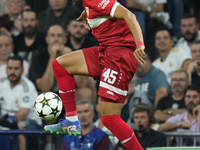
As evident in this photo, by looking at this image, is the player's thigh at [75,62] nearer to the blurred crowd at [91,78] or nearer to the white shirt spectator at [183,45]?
the blurred crowd at [91,78]

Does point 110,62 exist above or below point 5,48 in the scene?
Answer: below

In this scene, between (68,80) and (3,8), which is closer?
(68,80)

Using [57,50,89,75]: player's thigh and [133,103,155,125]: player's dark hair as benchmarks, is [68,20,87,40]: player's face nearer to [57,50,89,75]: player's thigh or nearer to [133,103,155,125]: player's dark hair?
[133,103,155,125]: player's dark hair

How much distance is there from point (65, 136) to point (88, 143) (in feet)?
1.36

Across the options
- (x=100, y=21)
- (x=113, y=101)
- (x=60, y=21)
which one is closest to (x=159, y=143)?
(x=113, y=101)

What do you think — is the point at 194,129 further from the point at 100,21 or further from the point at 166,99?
the point at 100,21

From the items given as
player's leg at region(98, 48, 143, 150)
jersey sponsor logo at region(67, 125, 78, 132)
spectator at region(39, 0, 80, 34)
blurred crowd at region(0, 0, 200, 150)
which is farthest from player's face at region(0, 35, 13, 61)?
player's leg at region(98, 48, 143, 150)

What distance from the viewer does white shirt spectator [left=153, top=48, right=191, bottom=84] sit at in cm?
609

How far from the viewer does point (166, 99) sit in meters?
5.95

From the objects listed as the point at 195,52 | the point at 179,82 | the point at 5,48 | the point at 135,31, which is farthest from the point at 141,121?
the point at 5,48

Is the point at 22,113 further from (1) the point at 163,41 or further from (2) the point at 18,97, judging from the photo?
(1) the point at 163,41

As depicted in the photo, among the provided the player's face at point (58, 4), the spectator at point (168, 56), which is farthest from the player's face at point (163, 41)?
the player's face at point (58, 4)

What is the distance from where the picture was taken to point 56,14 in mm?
6633

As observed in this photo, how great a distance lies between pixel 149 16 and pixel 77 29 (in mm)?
1350
